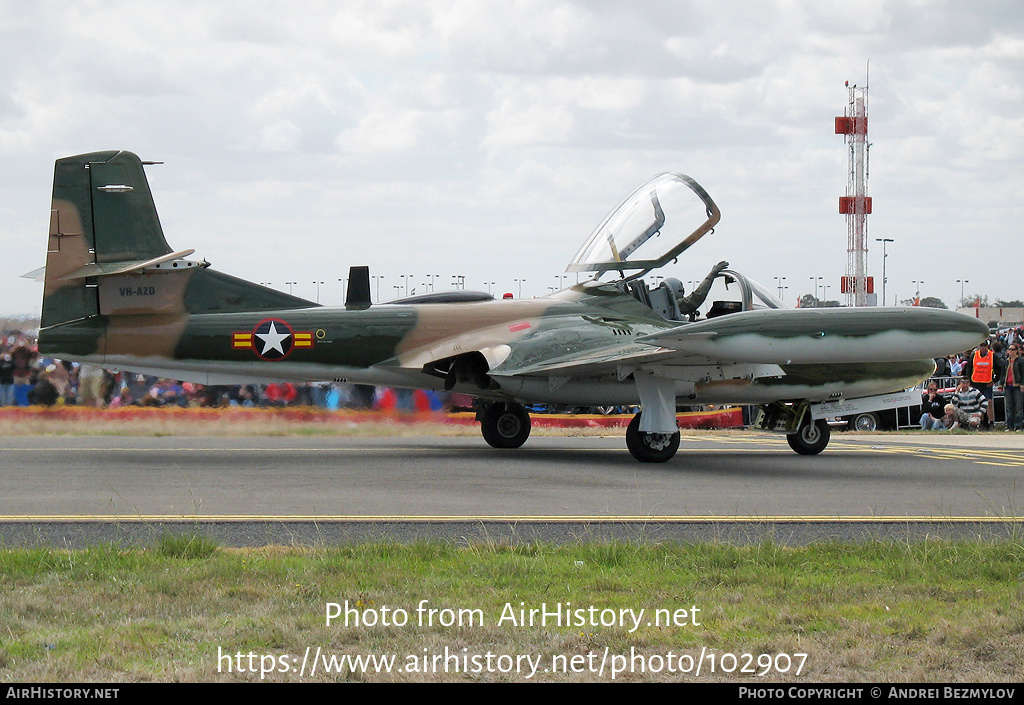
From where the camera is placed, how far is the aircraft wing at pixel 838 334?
12.3 meters

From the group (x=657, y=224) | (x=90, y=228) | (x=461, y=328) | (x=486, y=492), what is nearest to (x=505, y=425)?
(x=461, y=328)

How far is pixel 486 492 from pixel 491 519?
6.31ft

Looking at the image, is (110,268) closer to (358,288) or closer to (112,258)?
(112,258)

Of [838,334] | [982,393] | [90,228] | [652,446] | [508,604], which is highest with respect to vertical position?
[90,228]

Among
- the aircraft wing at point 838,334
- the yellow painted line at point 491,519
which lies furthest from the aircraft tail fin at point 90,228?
the aircraft wing at point 838,334

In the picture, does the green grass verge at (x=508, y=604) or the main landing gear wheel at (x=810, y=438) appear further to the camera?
the main landing gear wheel at (x=810, y=438)

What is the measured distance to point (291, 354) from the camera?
1475 cm

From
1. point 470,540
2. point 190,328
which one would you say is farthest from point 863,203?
point 470,540

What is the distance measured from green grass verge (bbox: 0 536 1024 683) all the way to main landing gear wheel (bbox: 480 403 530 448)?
9.12 metres

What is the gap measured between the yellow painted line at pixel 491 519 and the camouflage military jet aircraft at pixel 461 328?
3520 mm

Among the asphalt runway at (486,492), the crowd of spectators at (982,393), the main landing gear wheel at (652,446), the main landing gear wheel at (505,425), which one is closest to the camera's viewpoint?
the asphalt runway at (486,492)

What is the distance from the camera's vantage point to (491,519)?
922 centimetres

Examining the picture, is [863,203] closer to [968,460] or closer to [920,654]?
[968,460]

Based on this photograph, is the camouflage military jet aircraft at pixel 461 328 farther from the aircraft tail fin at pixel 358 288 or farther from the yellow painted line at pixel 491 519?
the yellow painted line at pixel 491 519
